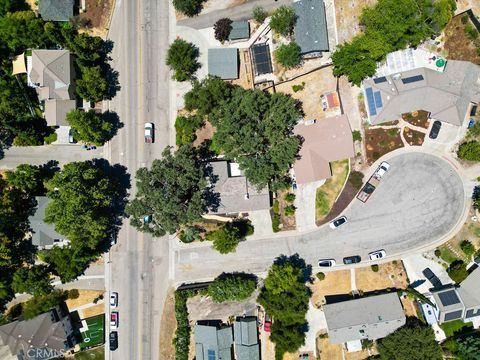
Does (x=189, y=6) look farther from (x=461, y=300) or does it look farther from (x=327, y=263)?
(x=461, y=300)

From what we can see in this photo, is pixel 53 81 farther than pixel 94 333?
No

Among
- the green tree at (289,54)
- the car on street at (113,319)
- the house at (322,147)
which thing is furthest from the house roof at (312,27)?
the car on street at (113,319)

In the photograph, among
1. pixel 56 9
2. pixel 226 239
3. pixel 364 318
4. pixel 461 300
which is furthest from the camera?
pixel 56 9

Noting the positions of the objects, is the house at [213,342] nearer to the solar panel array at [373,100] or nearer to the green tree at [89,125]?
the green tree at [89,125]

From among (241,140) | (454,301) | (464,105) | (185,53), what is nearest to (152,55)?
(185,53)

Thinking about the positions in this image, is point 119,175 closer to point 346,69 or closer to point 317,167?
point 317,167

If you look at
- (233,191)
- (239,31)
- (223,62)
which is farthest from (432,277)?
(239,31)

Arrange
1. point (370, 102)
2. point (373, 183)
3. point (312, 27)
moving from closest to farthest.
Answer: point (370, 102)
point (312, 27)
point (373, 183)

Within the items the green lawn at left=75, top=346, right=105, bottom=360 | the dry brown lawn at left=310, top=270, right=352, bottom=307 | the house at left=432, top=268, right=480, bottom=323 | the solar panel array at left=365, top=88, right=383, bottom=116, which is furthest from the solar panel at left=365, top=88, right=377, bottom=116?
the green lawn at left=75, top=346, right=105, bottom=360
